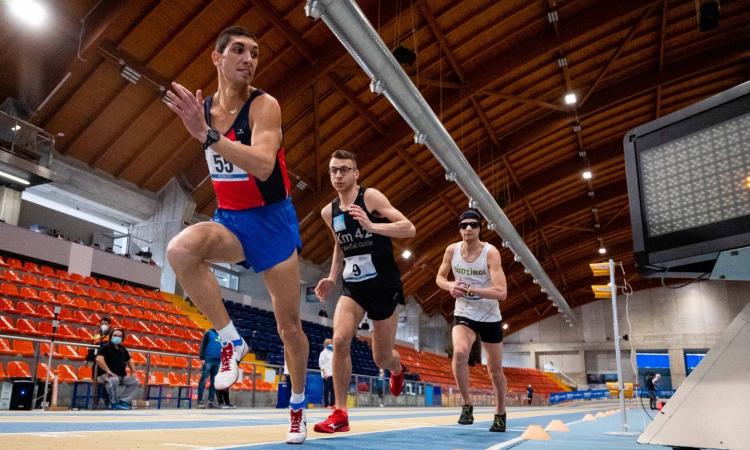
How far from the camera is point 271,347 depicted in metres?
18.1

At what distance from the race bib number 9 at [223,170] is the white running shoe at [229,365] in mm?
848

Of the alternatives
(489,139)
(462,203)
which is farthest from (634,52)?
(462,203)

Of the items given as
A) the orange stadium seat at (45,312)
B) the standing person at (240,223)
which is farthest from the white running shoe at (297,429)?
the orange stadium seat at (45,312)

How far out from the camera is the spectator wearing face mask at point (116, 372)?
8820 millimetres

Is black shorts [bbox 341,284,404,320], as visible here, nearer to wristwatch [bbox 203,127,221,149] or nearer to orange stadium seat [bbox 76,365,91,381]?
wristwatch [bbox 203,127,221,149]

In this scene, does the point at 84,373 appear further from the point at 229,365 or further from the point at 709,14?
the point at 709,14

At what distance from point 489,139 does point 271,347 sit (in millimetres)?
11712

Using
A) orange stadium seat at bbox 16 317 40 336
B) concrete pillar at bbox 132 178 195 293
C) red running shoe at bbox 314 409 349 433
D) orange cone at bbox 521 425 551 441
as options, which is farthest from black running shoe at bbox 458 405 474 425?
concrete pillar at bbox 132 178 195 293

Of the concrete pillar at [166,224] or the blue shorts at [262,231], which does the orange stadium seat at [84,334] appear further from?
the blue shorts at [262,231]

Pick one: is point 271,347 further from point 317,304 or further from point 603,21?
point 603,21

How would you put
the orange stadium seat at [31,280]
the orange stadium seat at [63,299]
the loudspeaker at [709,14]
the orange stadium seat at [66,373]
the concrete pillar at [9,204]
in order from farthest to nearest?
the concrete pillar at [9,204] → the loudspeaker at [709,14] → the orange stadium seat at [63,299] → the orange stadium seat at [31,280] → the orange stadium seat at [66,373]

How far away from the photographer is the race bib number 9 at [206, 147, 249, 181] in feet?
9.05

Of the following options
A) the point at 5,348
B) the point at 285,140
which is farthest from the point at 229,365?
the point at 285,140

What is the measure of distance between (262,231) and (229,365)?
2.28 feet
